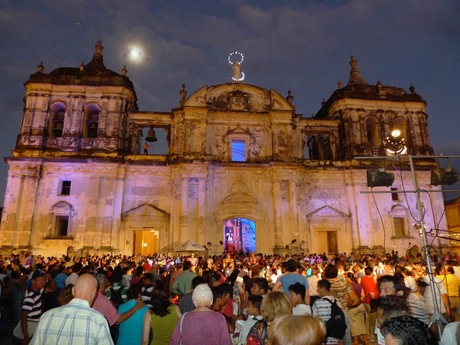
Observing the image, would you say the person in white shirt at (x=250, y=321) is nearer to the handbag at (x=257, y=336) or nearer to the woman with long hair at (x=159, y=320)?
the handbag at (x=257, y=336)

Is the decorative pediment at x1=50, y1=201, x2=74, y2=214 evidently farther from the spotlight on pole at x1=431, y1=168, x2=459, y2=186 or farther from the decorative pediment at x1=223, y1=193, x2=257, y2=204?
the spotlight on pole at x1=431, y1=168, x2=459, y2=186

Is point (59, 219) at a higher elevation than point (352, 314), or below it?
higher

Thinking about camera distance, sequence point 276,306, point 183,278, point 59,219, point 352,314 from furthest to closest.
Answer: point 59,219 < point 183,278 < point 352,314 < point 276,306

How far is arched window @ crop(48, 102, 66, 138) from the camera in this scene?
24547 millimetres

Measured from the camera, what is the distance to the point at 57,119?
25047 millimetres

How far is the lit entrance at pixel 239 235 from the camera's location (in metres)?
26.4

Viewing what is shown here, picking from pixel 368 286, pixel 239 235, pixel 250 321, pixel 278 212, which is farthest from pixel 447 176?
pixel 239 235

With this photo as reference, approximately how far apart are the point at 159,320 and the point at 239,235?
22.4m

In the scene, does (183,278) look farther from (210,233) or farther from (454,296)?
(210,233)

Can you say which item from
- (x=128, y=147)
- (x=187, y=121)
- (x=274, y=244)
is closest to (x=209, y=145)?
(x=187, y=121)

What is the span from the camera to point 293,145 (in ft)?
83.8

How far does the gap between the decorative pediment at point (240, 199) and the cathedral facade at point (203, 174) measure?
7 centimetres

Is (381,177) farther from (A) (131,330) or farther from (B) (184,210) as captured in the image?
(B) (184,210)

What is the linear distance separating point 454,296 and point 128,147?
2170cm
